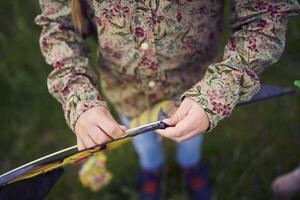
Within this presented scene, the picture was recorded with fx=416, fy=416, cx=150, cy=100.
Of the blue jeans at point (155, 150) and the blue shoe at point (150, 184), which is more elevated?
the blue jeans at point (155, 150)

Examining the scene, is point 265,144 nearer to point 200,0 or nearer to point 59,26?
point 200,0

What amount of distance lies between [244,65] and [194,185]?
2.45ft

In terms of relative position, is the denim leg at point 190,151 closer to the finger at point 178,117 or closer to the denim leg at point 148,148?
the denim leg at point 148,148

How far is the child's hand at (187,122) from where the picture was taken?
0.85 meters

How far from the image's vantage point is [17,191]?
912 mm

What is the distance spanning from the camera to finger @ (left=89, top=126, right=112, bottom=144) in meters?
0.89

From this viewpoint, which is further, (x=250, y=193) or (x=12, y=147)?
(x=12, y=147)

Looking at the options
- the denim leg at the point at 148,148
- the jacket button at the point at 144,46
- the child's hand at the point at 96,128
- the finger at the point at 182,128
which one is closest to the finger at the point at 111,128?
the child's hand at the point at 96,128

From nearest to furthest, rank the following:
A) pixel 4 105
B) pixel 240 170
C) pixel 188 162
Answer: pixel 188 162, pixel 240 170, pixel 4 105

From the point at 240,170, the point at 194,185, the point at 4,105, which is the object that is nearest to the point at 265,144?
the point at 240,170

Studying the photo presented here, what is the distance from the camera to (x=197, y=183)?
155 cm

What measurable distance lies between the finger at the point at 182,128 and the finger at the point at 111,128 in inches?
4.0

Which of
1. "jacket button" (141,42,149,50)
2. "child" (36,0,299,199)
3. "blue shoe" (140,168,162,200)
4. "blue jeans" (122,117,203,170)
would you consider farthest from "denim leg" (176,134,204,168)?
"jacket button" (141,42,149,50)

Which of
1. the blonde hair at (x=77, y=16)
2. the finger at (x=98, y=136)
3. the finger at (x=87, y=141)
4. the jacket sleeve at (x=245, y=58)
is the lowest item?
the finger at (x=87, y=141)
